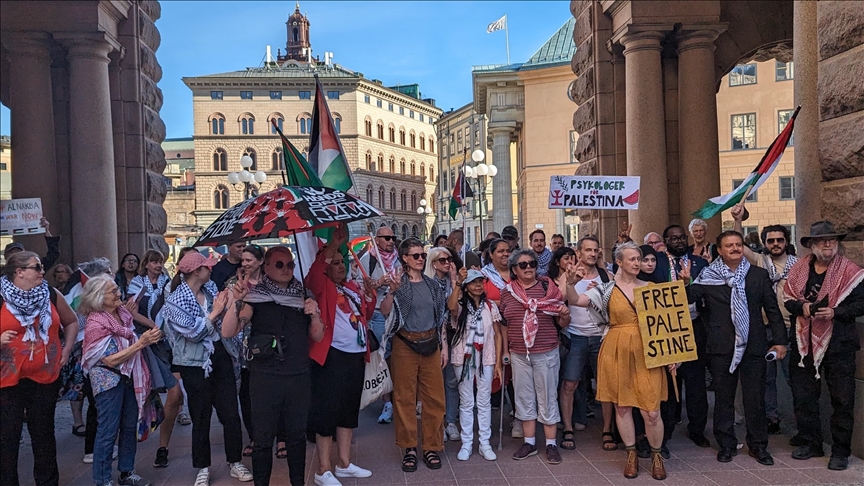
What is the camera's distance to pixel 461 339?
6.91m

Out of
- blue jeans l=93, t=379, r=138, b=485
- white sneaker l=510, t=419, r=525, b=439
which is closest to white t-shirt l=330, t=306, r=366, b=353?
blue jeans l=93, t=379, r=138, b=485

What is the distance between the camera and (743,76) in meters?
37.6

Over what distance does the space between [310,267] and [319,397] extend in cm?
115

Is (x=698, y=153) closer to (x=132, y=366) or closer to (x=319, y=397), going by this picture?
(x=319, y=397)

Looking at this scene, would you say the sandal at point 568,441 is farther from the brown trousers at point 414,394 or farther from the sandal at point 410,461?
the sandal at point 410,461

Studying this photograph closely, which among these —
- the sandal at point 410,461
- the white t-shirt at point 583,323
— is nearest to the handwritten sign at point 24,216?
the sandal at point 410,461

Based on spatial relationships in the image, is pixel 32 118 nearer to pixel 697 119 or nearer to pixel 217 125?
pixel 697 119

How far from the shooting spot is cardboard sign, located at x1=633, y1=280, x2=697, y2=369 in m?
6.04

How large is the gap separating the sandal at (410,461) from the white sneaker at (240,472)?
54.5 inches

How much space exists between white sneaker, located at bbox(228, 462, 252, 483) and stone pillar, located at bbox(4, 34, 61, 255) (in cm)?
604

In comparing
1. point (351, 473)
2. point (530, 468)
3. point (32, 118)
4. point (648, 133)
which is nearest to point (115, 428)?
point (351, 473)

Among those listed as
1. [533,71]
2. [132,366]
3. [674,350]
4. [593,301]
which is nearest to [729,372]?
[674,350]

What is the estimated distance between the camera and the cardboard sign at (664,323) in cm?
604

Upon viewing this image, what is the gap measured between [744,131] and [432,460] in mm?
36325
